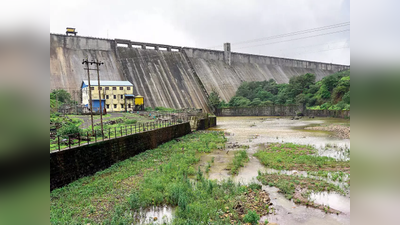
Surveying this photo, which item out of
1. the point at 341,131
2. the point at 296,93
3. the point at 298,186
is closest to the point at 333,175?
the point at 298,186

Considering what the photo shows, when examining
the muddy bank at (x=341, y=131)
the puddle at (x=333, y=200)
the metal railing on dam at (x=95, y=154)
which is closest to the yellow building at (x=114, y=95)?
the metal railing on dam at (x=95, y=154)

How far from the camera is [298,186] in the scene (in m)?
10.3

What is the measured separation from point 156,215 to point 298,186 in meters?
5.75

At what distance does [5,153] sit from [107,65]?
52.8 meters

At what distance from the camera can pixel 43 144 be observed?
133 centimetres

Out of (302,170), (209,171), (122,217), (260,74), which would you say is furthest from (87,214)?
(260,74)

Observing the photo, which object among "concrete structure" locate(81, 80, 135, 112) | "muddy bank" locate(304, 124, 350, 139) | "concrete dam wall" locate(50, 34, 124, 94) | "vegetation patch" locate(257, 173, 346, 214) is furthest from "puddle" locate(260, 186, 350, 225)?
"concrete dam wall" locate(50, 34, 124, 94)

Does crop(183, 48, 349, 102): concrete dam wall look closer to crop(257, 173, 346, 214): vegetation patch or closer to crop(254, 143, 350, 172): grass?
crop(254, 143, 350, 172): grass

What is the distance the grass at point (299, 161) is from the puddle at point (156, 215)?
6.96m

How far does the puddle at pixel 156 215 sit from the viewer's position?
24.7 ft

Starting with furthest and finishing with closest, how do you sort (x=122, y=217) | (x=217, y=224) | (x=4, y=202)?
(x=122, y=217)
(x=217, y=224)
(x=4, y=202)

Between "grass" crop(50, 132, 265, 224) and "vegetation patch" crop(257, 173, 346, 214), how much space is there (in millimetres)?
1564

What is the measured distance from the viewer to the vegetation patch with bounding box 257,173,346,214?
888 centimetres

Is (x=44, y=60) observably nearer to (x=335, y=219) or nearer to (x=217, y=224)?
(x=217, y=224)
